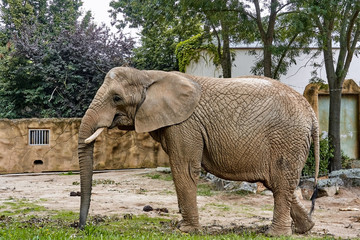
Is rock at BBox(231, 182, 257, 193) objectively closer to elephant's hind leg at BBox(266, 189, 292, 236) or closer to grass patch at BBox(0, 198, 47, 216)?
elephant's hind leg at BBox(266, 189, 292, 236)

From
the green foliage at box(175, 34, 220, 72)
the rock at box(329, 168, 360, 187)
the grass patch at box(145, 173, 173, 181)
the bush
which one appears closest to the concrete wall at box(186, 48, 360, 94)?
the green foliage at box(175, 34, 220, 72)

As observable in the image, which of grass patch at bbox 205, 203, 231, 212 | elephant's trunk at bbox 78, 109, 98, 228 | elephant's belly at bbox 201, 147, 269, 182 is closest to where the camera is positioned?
elephant's trunk at bbox 78, 109, 98, 228

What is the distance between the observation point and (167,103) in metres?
6.42

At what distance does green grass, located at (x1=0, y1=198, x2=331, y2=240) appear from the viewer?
5.62m

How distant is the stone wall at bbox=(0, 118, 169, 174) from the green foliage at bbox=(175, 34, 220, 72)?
3.45m

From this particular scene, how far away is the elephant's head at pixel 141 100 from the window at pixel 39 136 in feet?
37.5

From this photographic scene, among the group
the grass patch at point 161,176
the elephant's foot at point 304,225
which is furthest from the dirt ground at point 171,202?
the grass patch at point 161,176

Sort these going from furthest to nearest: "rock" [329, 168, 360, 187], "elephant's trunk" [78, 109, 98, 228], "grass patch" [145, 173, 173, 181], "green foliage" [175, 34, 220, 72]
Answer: "green foliage" [175, 34, 220, 72]
"grass patch" [145, 173, 173, 181]
"rock" [329, 168, 360, 187]
"elephant's trunk" [78, 109, 98, 228]

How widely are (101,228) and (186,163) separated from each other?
1480mm

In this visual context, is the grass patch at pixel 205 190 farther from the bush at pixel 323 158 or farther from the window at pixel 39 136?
the window at pixel 39 136

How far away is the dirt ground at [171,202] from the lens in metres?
7.88

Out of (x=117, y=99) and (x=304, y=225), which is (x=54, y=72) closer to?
(x=117, y=99)

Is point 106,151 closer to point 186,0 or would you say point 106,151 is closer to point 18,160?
point 18,160

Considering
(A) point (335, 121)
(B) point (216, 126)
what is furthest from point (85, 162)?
(A) point (335, 121)
